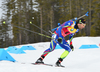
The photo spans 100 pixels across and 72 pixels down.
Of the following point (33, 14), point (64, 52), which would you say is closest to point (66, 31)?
point (64, 52)

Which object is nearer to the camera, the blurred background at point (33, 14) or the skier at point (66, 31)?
the skier at point (66, 31)

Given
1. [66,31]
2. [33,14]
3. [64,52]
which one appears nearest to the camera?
[64,52]

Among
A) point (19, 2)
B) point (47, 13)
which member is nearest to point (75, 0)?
point (47, 13)

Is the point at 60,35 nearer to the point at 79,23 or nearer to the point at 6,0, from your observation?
the point at 79,23

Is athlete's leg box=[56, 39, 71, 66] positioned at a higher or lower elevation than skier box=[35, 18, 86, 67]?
lower

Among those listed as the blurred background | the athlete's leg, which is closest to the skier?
the athlete's leg

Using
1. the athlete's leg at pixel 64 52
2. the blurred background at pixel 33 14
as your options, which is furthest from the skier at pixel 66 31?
the blurred background at pixel 33 14

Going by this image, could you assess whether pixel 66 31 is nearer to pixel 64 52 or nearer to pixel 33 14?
pixel 64 52

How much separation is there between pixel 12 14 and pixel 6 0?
4180mm

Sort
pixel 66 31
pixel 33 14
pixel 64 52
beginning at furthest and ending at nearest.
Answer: pixel 33 14 → pixel 66 31 → pixel 64 52

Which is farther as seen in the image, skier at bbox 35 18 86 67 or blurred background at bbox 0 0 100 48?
blurred background at bbox 0 0 100 48

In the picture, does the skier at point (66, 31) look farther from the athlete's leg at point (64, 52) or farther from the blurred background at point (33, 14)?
the blurred background at point (33, 14)

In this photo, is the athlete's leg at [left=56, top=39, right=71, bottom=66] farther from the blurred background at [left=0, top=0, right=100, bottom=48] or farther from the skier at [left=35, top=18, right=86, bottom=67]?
the blurred background at [left=0, top=0, right=100, bottom=48]

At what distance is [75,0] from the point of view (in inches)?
1610
